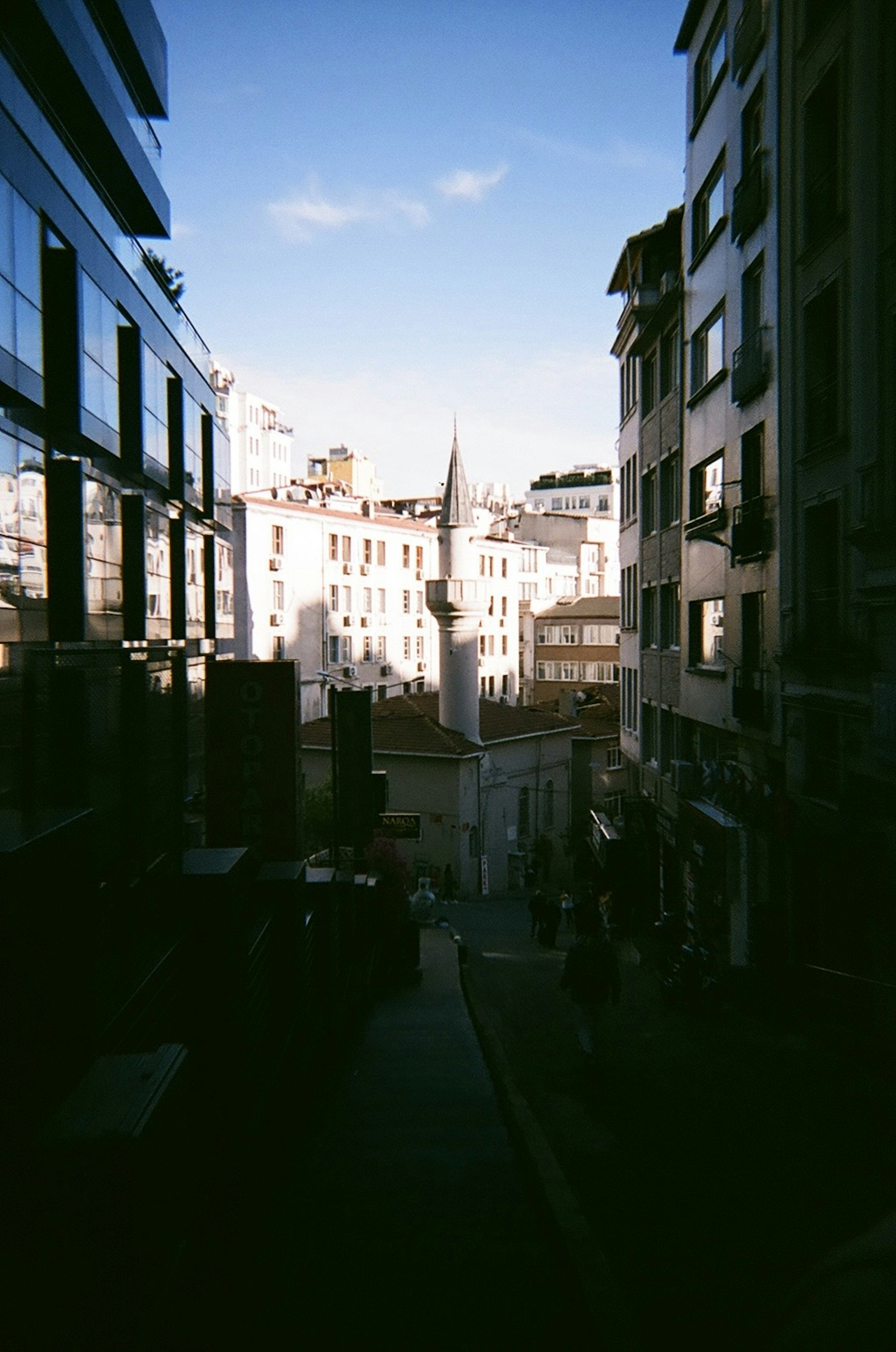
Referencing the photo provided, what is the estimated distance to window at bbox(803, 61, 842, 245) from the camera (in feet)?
49.3

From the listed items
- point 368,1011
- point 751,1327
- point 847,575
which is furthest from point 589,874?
point 751,1327

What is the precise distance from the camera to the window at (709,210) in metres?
21.5

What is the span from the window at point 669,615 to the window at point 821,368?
10.7 m

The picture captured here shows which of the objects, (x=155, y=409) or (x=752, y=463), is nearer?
(x=155, y=409)

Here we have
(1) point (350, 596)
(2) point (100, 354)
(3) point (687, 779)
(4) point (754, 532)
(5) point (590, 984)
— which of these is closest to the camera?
(2) point (100, 354)

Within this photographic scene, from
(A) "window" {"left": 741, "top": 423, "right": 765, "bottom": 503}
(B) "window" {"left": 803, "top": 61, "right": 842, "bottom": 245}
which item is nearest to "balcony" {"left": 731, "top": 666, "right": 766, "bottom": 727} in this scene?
(A) "window" {"left": 741, "top": 423, "right": 765, "bottom": 503}

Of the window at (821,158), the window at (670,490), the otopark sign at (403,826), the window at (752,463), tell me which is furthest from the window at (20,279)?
the otopark sign at (403,826)

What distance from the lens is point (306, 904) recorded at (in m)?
13.2

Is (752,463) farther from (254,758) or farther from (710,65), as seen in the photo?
(254,758)

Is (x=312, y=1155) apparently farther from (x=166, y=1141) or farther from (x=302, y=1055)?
(x=166, y=1141)

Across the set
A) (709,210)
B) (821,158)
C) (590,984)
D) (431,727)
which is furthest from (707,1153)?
(431,727)

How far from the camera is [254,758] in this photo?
54.3 feet

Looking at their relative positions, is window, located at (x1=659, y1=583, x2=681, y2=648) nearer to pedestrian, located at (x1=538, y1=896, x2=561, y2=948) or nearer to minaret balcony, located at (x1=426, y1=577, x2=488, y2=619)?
pedestrian, located at (x1=538, y1=896, x2=561, y2=948)

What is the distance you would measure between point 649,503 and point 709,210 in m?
8.84
